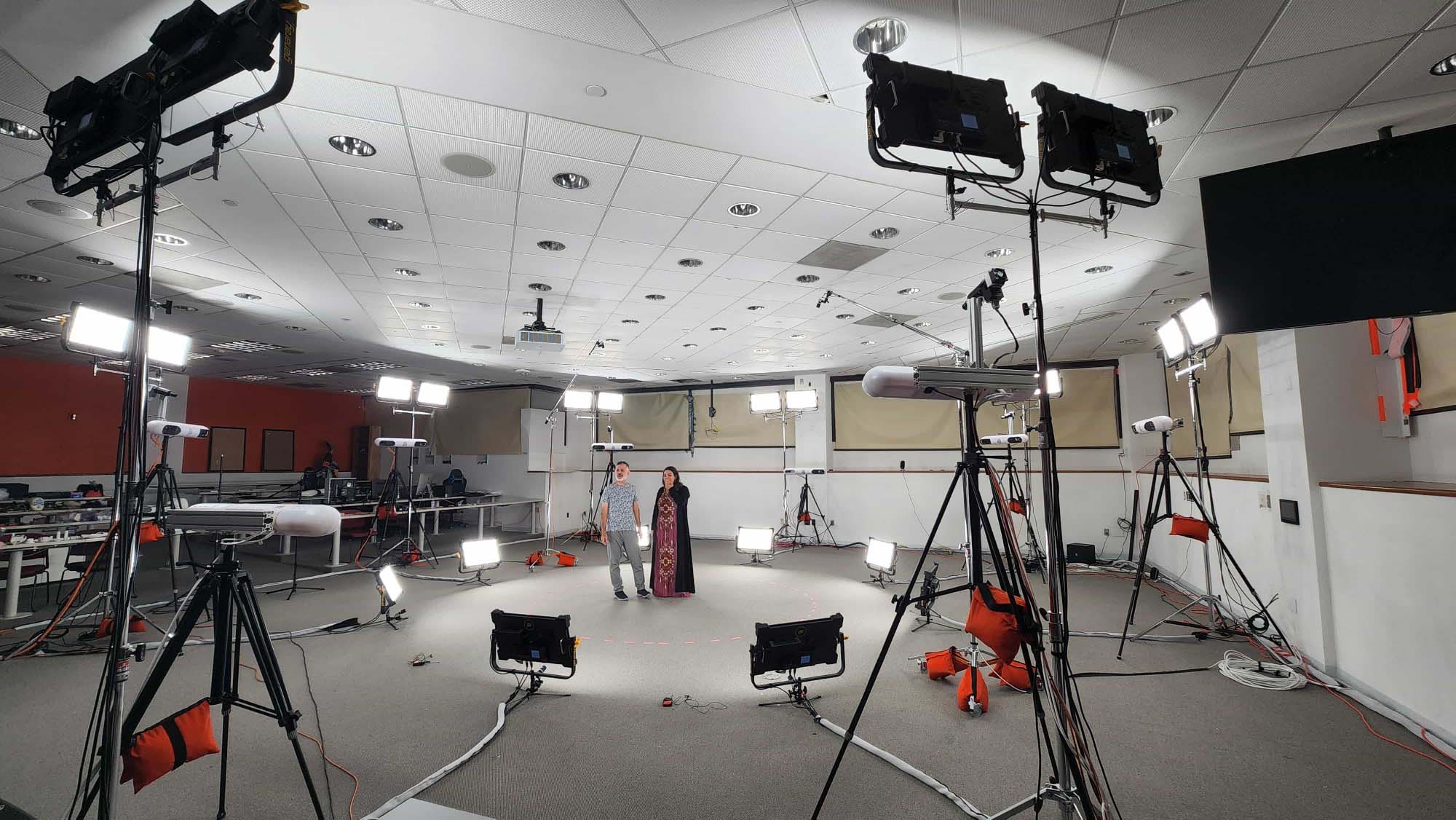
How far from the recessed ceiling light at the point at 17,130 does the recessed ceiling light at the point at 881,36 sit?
4.01m

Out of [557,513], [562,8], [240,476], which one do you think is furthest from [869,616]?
[240,476]

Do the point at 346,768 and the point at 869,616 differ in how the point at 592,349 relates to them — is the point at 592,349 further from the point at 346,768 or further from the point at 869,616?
the point at 346,768

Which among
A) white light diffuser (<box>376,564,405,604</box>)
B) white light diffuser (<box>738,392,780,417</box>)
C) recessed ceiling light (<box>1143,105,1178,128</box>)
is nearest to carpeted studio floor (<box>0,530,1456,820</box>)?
white light diffuser (<box>376,564,405,604</box>)

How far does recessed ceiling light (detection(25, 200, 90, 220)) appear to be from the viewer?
367cm

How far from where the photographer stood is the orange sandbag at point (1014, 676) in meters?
3.43

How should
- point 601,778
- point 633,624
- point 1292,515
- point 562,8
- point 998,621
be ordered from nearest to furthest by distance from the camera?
point 998,621 < point 562,8 < point 601,778 < point 1292,515 < point 633,624

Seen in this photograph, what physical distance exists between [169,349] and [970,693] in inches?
277

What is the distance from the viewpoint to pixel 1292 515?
3842mm

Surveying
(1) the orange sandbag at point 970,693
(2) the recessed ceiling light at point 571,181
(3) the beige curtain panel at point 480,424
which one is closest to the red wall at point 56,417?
(3) the beige curtain panel at point 480,424

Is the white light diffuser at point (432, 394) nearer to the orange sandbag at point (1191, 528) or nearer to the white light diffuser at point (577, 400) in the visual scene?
the white light diffuser at point (577, 400)

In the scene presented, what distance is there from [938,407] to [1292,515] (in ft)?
19.2

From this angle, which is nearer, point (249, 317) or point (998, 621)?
point (998, 621)

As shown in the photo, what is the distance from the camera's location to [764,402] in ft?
31.3

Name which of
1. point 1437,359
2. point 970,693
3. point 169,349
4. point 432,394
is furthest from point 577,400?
point 1437,359
